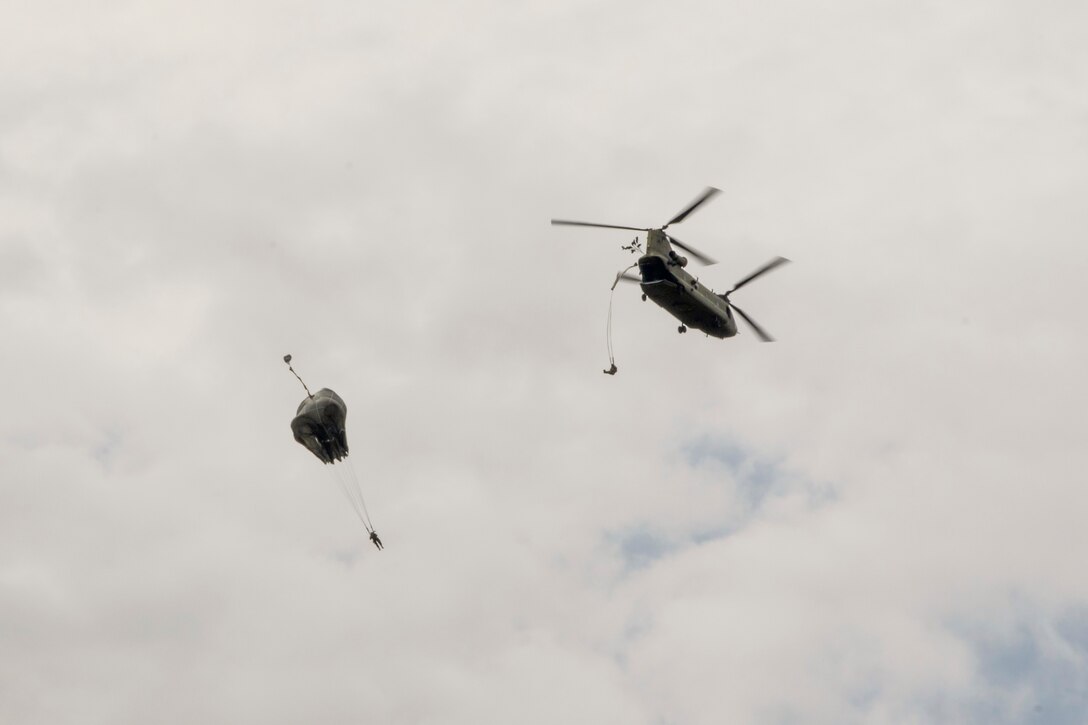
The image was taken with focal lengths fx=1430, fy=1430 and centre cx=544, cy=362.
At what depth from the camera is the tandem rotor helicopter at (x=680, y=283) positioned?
306ft

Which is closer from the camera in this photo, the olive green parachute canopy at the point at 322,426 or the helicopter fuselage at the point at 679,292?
the helicopter fuselage at the point at 679,292

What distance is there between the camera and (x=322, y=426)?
98.4 metres

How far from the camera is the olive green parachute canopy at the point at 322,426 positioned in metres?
98.3

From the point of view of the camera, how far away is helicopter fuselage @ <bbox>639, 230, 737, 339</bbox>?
9325 centimetres

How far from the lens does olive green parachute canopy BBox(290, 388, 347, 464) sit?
98.3 meters

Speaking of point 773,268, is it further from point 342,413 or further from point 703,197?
point 342,413

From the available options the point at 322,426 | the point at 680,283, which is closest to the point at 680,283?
the point at 680,283

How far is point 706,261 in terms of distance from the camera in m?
97.8

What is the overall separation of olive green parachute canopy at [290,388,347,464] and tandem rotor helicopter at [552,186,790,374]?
20590mm

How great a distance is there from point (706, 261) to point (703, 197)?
593cm

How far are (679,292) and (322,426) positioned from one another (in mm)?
26111

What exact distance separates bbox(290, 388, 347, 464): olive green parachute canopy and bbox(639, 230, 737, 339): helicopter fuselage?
23205mm

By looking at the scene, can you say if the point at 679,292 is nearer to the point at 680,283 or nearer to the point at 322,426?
the point at 680,283

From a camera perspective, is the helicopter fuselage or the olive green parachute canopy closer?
the helicopter fuselage
